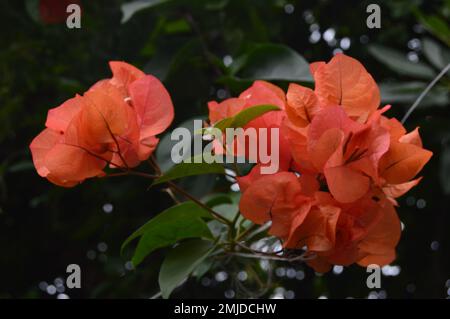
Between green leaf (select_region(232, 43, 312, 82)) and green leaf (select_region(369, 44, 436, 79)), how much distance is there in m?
0.34

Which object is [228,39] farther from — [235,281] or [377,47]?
[235,281]

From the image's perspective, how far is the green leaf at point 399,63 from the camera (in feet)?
3.95

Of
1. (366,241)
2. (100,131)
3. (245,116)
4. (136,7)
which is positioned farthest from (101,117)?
(136,7)

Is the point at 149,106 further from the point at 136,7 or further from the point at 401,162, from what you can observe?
the point at 136,7

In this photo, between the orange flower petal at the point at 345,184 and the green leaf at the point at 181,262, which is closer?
the orange flower petal at the point at 345,184

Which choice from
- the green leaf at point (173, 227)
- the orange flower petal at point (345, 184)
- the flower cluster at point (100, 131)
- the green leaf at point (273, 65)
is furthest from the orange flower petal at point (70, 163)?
the green leaf at point (273, 65)

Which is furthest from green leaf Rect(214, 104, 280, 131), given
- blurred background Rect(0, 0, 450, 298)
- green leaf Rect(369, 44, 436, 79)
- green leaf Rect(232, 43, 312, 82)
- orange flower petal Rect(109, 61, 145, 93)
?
green leaf Rect(369, 44, 436, 79)

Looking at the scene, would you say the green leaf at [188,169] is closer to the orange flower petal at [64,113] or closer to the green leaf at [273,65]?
the orange flower petal at [64,113]

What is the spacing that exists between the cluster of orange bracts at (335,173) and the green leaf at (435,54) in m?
0.72

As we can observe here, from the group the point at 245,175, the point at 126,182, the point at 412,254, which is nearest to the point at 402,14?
the point at 412,254

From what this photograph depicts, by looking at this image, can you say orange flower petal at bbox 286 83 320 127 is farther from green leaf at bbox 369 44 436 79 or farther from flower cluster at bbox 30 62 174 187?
green leaf at bbox 369 44 436 79

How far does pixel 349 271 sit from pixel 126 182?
0.45 m

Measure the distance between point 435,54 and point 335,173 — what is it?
832mm

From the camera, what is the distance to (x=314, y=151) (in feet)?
1.77
